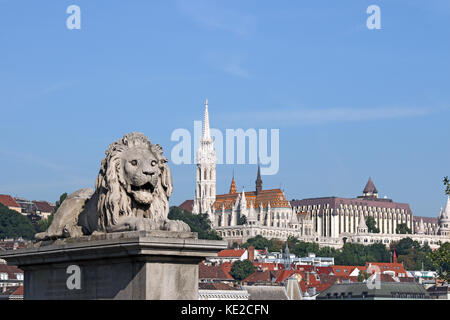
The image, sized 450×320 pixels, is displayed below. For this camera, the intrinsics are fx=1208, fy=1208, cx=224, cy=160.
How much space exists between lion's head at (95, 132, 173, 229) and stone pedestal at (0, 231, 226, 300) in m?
0.40

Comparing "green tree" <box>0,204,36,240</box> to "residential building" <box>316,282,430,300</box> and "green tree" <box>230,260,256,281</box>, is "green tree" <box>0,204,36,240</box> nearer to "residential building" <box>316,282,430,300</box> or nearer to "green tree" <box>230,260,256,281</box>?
"green tree" <box>230,260,256,281</box>

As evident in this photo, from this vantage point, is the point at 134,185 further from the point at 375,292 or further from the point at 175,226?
the point at 375,292

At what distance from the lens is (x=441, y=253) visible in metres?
38.1

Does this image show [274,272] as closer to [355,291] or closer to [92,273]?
[355,291]

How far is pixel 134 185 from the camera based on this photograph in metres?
13.9

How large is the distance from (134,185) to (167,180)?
0.40 meters

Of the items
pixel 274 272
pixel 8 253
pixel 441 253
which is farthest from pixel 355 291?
pixel 8 253

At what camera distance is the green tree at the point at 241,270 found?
574 feet

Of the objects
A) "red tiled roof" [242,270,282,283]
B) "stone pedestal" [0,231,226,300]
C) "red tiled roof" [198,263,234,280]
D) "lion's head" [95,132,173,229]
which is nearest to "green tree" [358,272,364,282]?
"red tiled roof" [242,270,282,283]

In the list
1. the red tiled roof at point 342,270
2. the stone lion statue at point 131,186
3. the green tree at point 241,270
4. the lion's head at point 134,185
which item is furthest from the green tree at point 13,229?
the lion's head at point 134,185

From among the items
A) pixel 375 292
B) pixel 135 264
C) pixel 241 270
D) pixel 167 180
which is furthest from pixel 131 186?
pixel 241 270

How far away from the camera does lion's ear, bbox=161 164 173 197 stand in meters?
14.0
